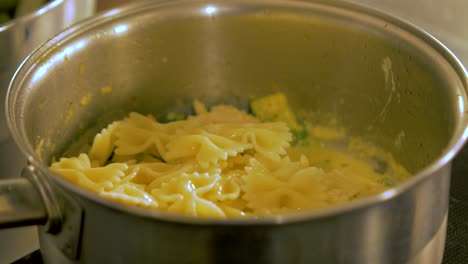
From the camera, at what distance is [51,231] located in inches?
27.8

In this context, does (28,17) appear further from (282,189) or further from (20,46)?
(282,189)

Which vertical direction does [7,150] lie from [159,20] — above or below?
below

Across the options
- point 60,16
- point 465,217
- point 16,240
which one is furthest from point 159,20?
point 465,217

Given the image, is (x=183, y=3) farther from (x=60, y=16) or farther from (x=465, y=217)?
(x=465, y=217)

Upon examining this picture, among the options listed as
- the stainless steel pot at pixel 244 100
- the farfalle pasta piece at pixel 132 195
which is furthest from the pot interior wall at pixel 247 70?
the farfalle pasta piece at pixel 132 195

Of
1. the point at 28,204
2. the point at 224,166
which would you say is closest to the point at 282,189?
the point at 224,166

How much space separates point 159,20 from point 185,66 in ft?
0.34

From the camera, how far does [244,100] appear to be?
4.01 ft

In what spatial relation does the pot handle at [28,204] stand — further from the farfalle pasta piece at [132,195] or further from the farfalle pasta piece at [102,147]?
the farfalle pasta piece at [102,147]

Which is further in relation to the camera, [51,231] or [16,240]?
[16,240]

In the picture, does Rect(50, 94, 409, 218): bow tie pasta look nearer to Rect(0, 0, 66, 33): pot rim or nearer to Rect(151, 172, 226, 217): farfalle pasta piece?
Rect(151, 172, 226, 217): farfalle pasta piece

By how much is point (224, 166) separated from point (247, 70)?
0.78 ft

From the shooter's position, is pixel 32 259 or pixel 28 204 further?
pixel 32 259

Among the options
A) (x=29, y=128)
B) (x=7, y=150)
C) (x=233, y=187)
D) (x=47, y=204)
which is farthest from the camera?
(x=7, y=150)
